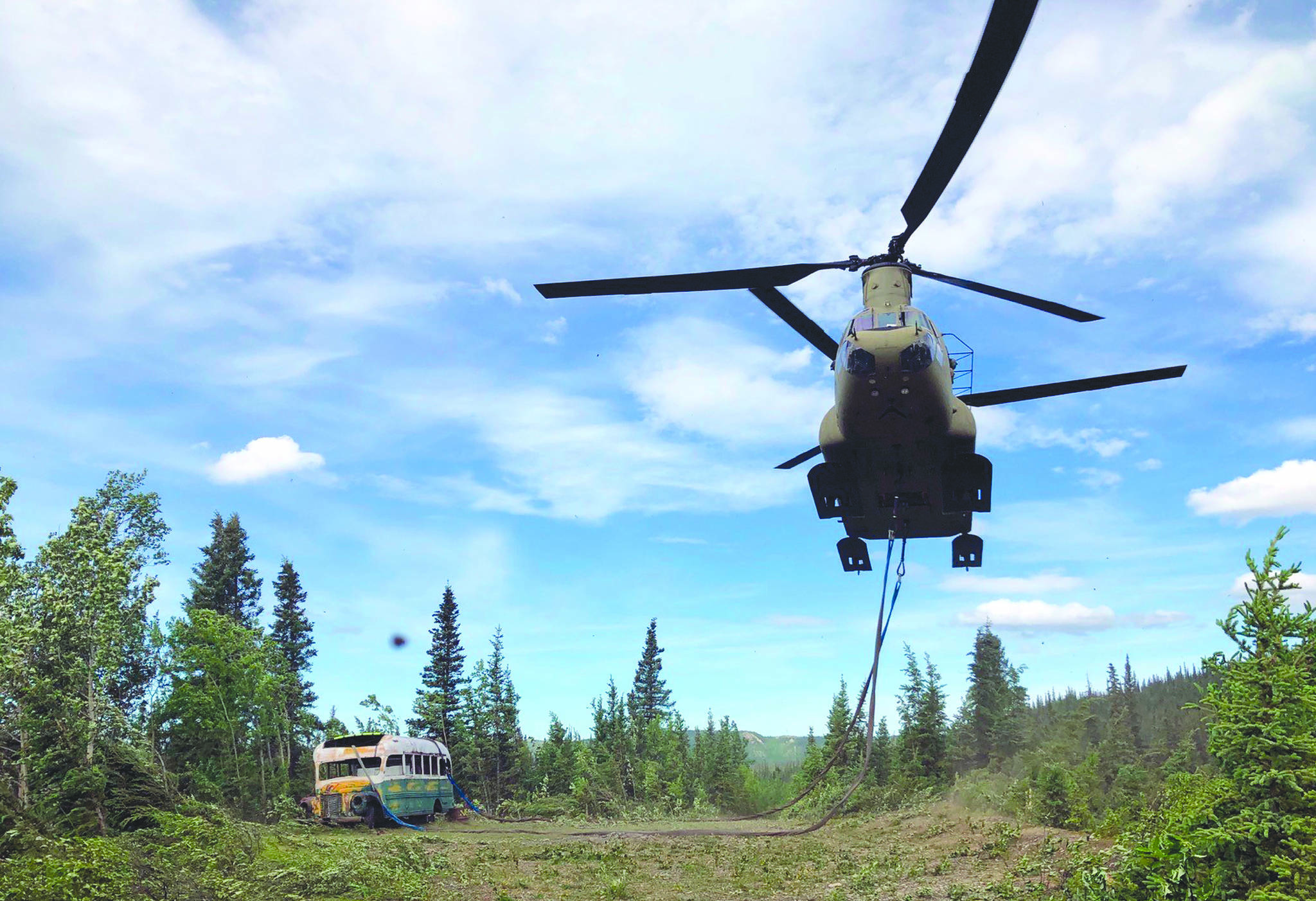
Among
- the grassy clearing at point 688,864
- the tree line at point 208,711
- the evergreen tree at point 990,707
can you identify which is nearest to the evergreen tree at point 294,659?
the tree line at point 208,711

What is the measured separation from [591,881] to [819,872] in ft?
16.3

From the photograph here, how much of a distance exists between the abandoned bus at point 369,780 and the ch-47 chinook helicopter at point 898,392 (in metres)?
19.8

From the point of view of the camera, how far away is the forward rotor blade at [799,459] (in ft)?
44.4

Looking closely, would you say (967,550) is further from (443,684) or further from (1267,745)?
(443,684)

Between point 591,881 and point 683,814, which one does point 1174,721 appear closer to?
point 683,814

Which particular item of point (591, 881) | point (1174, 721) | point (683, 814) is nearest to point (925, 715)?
point (683, 814)

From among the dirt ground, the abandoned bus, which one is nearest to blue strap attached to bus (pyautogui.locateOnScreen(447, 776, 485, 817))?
the dirt ground

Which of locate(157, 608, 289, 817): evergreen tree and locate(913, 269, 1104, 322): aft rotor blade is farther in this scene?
locate(157, 608, 289, 817): evergreen tree

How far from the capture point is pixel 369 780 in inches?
1037

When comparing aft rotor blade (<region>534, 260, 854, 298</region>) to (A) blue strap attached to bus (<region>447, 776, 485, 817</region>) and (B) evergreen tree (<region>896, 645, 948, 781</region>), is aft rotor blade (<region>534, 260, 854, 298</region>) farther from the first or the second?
(B) evergreen tree (<region>896, 645, 948, 781</region>)

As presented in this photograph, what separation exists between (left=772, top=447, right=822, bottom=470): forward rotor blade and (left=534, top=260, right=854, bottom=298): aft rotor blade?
135 inches

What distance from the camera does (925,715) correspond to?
45.2 metres

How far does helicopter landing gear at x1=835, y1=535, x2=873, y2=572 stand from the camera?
46.3ft

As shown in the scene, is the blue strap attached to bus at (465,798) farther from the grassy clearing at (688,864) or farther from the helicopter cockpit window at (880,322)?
the helicopter cockpit window at (880,322)
